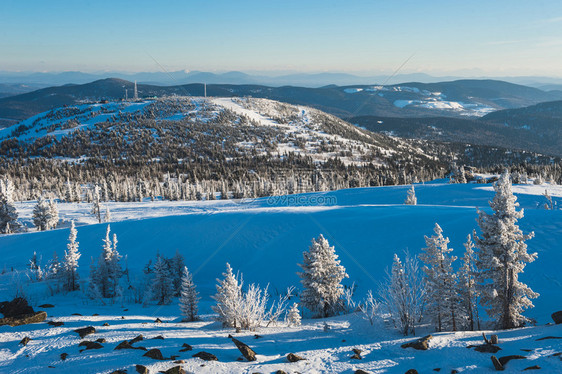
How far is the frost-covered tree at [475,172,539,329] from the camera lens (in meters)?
11.9

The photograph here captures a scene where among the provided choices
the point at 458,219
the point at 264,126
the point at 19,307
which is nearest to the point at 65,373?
the point at 19,307

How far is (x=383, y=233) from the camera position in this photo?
2681 cm

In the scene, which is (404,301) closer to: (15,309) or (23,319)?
(23,319)

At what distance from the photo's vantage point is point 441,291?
12.1 metres

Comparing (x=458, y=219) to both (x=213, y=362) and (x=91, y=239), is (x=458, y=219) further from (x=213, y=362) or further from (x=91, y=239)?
(x=91, y=239)

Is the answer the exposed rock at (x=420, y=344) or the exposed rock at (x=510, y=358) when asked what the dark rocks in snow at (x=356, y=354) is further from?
the exposed rock at (x=510, y=358)

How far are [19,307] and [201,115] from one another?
A: 191 metres

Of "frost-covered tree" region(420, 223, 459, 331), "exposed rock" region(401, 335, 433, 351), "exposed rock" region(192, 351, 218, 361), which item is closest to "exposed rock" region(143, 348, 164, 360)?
"exposed rock" region(192, 351, 218, 361)

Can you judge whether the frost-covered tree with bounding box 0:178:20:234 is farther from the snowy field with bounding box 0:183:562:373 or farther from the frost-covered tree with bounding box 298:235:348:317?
the frost-covered tree with bounding box 298:235:348:317

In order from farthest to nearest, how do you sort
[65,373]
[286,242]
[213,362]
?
1. [286,242]
2. [213,362]
3. [65,373]

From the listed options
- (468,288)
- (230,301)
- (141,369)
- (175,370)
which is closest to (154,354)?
(141,369)

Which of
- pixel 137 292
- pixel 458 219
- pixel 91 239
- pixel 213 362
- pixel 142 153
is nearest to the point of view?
pixel 213 362

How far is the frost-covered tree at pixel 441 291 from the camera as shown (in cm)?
1198

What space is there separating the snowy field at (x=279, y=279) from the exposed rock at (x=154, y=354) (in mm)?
314
